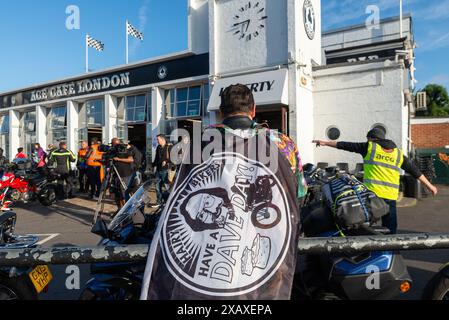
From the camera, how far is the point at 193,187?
5.65 ft

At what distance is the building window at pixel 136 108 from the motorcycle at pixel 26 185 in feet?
19.2

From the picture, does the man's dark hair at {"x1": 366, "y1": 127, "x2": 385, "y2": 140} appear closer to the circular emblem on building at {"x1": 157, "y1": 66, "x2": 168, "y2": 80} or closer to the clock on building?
the clock on building

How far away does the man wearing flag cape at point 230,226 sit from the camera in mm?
1519

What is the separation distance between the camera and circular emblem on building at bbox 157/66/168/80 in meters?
14.1

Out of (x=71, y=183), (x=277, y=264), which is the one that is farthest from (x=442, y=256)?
(x=71, y=183)

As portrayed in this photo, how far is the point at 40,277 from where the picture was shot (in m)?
2.34

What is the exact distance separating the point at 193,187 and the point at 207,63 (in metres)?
11.9

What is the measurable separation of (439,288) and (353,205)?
2.42ft

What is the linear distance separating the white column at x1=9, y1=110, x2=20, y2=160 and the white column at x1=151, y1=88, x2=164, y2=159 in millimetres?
12372

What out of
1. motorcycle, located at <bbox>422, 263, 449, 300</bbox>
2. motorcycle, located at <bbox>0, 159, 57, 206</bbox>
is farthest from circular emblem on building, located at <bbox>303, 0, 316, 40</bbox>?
motorcycle, located at <bbox>422, 263, 449, 300</bbox>

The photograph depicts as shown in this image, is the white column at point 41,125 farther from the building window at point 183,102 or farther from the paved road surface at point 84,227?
the paved road surface at point 84,227

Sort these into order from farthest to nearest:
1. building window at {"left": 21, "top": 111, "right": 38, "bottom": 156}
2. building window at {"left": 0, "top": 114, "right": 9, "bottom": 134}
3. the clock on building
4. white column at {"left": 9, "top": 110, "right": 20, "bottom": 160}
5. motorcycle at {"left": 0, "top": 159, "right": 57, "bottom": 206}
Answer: building window at {"left": 0, "top": 114, "right": 9, "bottom": 134}, white column at {"left": 9, "top": 110, "right": 20, "bottom": 160}, building window at {"left": 21, "top": 111, "right": 38, "bottom": 156}, the clock on building, motorcycle at {"left": 0, "top": 159, "right": 57, "bottom": 206}

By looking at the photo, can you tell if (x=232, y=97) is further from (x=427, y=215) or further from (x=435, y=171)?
(x=435, y=171)

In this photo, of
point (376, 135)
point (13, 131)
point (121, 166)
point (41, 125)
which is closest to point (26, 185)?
point (121, 166)
